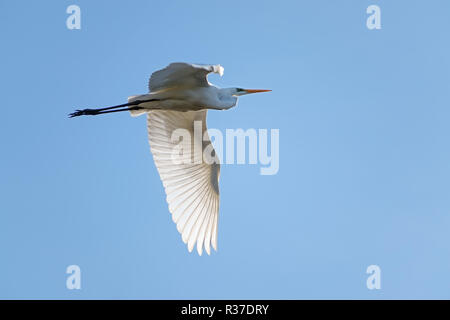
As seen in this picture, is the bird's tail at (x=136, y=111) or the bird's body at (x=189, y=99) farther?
the bird's tail at (x=136, y=111)

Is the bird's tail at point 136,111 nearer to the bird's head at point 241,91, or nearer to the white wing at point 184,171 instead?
the white wing at point 184,171

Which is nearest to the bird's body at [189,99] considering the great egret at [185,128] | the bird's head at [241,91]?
the great egret at [185,128]

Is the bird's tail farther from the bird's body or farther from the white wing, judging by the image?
the white wing

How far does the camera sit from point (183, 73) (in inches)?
295

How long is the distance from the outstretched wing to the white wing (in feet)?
2.88

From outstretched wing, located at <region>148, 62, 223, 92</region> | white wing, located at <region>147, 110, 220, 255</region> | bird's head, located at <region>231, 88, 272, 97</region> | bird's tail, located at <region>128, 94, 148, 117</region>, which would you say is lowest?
white wing, located at <region>147, 110, 220, 255</region>

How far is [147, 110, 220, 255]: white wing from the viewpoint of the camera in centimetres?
842

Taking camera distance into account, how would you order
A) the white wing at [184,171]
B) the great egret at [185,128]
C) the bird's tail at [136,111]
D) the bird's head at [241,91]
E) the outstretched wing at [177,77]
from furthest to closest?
the white wing at [184,171] < the bird's head at [241,91] < the bird's tail at [136,111] < the great egret at [185,128] < the outstretched wing at [177,77]

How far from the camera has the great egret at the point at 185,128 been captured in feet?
25.4

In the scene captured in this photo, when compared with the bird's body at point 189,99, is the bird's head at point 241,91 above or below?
above

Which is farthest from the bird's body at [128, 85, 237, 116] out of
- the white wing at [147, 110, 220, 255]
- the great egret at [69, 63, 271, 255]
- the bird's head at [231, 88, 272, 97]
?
the white wing at [147, 110, 220, 255]

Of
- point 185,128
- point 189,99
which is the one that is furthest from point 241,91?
point 185,128

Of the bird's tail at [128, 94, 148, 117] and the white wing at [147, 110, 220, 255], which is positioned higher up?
the bird's tail at [128, 94, 148, 117]
